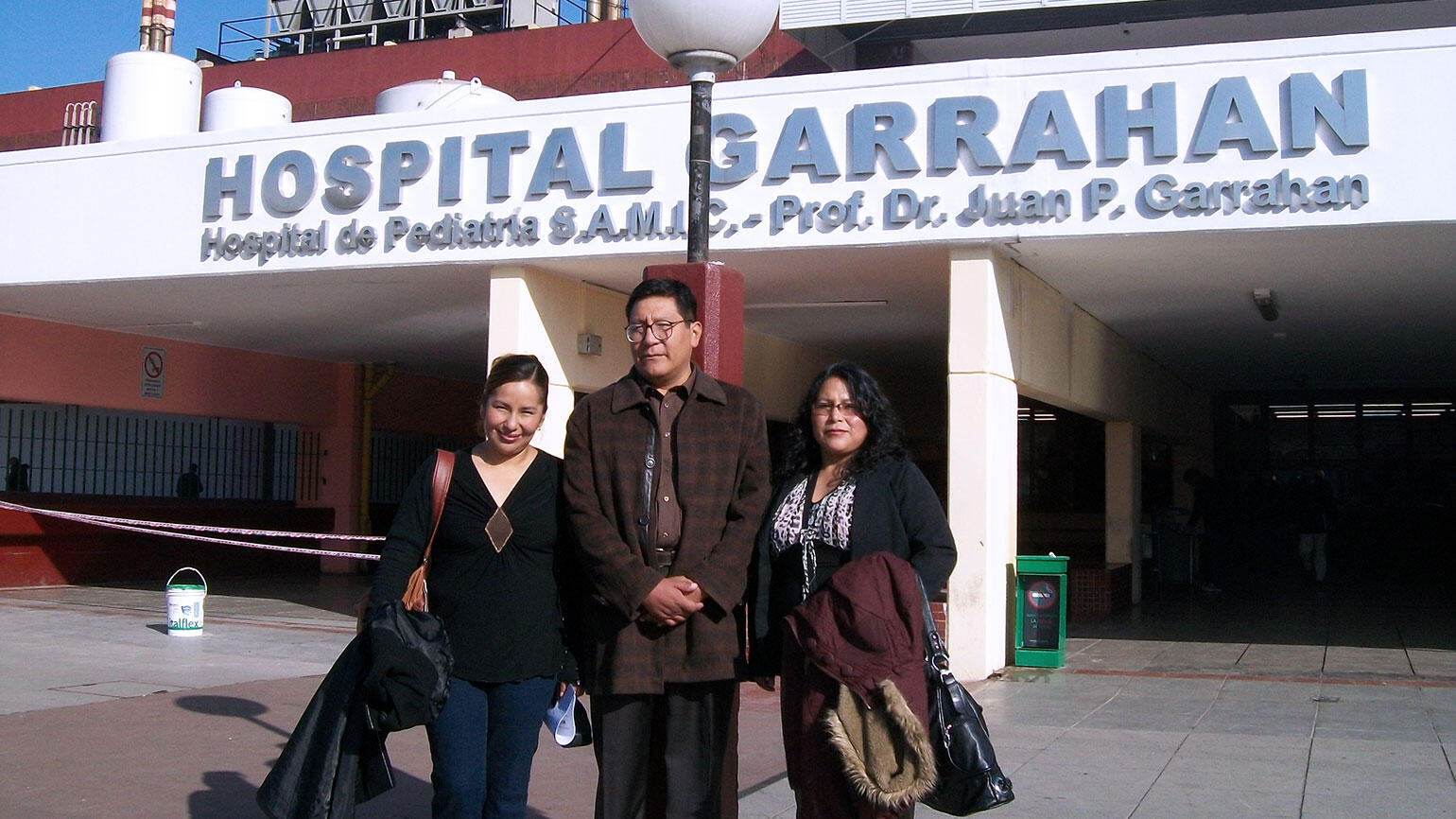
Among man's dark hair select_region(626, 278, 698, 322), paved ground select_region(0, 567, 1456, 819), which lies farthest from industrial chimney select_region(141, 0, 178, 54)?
man's dark hair select_region(626, 278, 698, 322)

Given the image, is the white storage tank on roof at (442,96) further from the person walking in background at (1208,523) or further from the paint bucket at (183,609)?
the person walking in background at (1208,523)

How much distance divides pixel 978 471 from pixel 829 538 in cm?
614

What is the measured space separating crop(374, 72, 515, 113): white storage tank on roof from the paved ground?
4.90 m

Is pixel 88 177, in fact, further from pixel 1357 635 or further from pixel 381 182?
pixel 1357 635

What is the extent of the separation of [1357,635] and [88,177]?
502 inches

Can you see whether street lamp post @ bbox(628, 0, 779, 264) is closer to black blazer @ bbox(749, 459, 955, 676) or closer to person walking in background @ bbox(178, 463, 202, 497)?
black blazer @ bbox(749, 459, 955, 676)

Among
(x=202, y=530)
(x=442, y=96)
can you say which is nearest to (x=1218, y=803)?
(x=442, y=96)

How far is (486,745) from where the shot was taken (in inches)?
161

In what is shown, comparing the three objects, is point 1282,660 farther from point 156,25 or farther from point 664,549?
point 156,25

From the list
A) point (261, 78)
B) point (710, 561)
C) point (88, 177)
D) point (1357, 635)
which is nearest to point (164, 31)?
point (261, 78)

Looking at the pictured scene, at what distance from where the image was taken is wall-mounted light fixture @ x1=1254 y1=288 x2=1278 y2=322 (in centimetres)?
1206

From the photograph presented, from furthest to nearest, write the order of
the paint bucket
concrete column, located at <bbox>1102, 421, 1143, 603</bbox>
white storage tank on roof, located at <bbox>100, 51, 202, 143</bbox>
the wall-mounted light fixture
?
1. concrete column, located at <bbox>1102, 421, 1143, 603</bbox>
2. white storage tank on roof, located at <bbox>100, 51, 202, 143</bbox>
3. the wall-mounted light fixture
4. the paint bucket

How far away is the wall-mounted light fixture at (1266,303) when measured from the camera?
39.6 feet

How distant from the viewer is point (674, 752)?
3.86 metres
